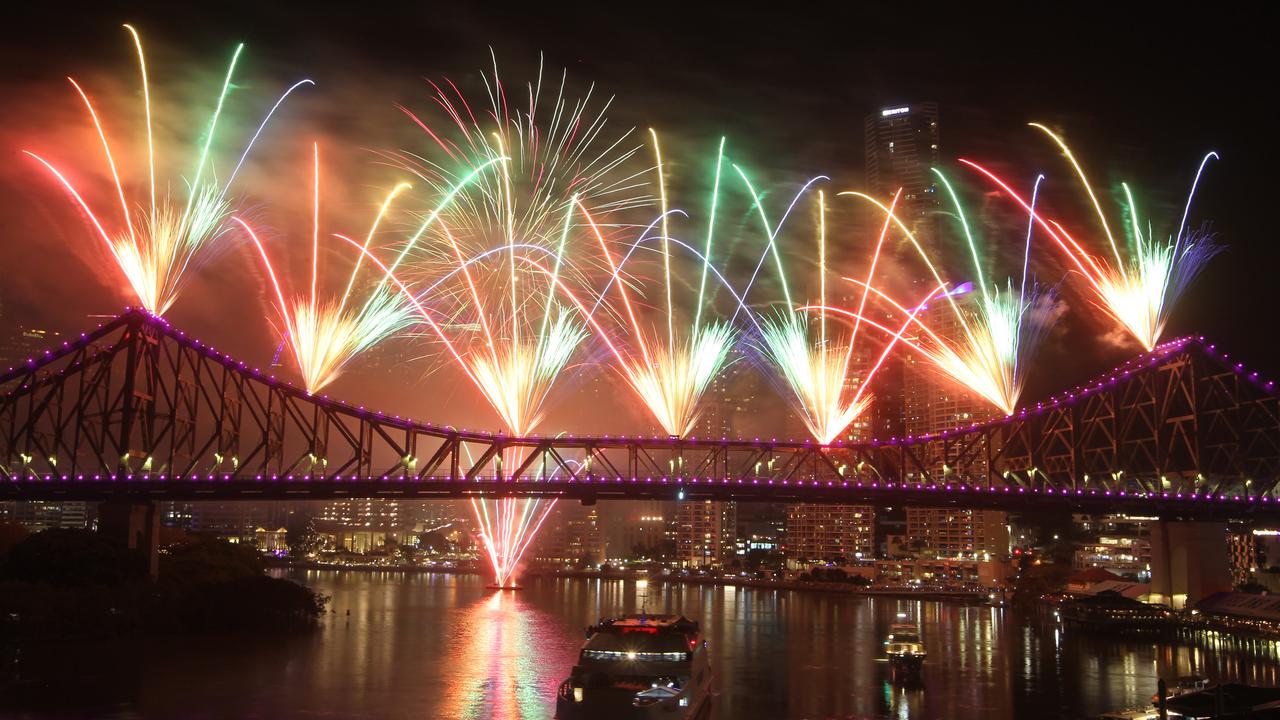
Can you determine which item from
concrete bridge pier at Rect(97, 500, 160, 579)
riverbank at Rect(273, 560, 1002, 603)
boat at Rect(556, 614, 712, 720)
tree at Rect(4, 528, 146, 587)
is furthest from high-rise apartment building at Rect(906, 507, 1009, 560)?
boat at Rect(556, 614, 712, 720)

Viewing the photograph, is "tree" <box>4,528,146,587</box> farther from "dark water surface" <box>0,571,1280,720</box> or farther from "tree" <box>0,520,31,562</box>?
"dark water surface" <box>0,571,1280,720</box>

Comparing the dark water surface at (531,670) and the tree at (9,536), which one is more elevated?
the tree at (9,536)

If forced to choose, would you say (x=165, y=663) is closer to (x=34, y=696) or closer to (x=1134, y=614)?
(x=34, y=696)

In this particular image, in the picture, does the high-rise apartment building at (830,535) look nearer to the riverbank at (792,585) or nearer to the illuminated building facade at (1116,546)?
the riverbank at (792,585)

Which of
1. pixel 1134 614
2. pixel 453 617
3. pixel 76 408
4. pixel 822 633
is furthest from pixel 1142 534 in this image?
pixel 76 408

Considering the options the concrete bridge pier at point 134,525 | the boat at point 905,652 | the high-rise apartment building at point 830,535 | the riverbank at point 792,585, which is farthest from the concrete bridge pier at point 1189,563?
the high-rise apartment building at point 830,535
